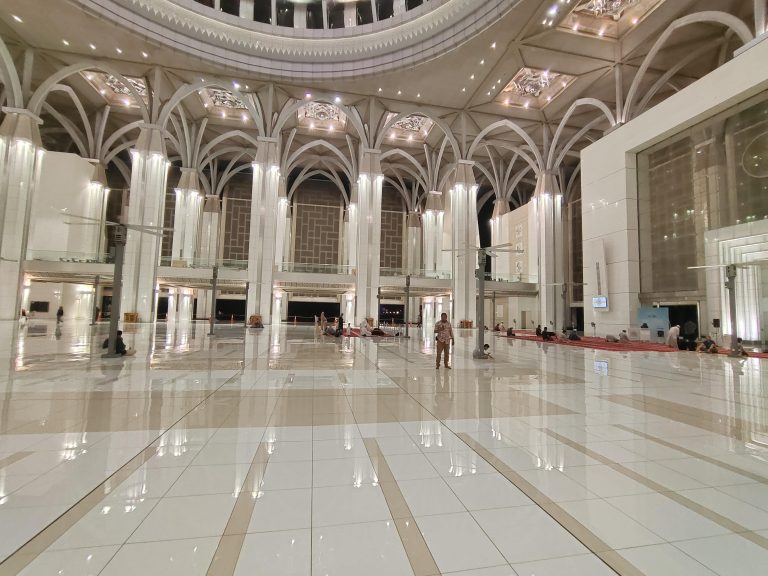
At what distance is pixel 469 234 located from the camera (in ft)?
99.2

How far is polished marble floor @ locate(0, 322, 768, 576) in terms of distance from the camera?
6.52 feet

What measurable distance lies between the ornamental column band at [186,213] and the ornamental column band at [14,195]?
9183 mm

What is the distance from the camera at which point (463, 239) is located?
1184 inches

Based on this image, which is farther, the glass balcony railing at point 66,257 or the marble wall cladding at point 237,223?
the marble wall cladding at point 237,223

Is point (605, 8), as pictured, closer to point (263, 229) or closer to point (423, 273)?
point (423, 273)

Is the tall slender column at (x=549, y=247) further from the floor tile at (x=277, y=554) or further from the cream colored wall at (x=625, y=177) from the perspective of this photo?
the floor tile at (x=277, y=554)

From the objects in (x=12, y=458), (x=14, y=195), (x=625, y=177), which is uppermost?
(x=625, y=177)

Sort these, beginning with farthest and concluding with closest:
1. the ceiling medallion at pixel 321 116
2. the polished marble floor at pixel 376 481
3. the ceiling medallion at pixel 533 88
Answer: the ceiling medallion at pixel 321 116
the ceiling medallion at pixel 533 88
the polished marble floor at pixel 376 481

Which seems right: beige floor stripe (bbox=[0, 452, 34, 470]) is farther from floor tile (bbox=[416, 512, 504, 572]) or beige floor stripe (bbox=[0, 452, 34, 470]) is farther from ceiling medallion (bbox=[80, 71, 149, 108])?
ceiling medallion (bbox=[80, 71, 149, 108])

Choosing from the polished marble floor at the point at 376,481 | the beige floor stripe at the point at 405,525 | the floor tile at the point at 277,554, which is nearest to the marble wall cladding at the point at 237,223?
the polished marble floor at the point at 376,481

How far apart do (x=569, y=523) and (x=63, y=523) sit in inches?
120

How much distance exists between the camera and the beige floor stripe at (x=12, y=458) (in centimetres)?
312

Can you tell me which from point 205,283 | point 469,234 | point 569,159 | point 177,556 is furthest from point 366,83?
point 177,556

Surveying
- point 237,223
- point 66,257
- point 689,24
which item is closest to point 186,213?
point 66,257
